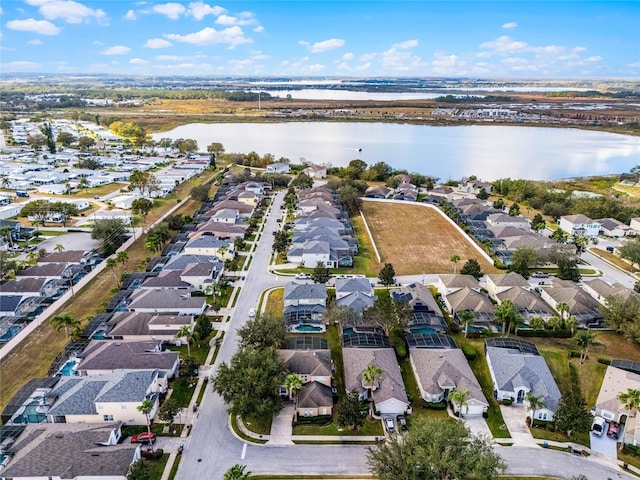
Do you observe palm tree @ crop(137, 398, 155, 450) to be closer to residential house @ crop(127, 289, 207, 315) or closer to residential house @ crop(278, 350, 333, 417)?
residential house @ crop(278, 350, 333, 417)

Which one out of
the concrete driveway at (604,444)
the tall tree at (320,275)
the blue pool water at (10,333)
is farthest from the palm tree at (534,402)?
the blue pool water at (10,333)

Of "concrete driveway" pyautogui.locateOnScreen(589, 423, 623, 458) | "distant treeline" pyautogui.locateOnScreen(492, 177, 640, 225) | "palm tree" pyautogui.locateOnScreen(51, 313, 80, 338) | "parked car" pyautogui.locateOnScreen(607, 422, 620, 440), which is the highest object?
"distant treeline" pyautogui.locateOnScreen(492, 177, 640, 225)

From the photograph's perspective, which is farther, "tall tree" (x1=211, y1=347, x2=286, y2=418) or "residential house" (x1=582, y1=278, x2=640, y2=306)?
"residential house" (x1=582, y1=278, x2=640, y2=306)

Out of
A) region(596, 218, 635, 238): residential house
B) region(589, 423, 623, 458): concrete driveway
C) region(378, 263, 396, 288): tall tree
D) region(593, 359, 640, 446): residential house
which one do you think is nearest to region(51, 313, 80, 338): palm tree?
region(378, 263, 396, 288): tall tree

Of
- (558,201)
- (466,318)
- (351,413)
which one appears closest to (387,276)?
(466,318)

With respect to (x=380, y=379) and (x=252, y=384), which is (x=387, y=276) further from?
(x=252, y=384)

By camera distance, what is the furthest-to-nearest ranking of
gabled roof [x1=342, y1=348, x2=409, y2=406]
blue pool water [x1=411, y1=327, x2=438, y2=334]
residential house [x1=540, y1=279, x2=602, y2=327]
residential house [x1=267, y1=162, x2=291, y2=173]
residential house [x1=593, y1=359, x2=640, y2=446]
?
residential house [x1=267, y1=162, x2=291, y2=173]
residential house [x1=540, y1=279, x2=602, y2=327]
blue pool water [x1=411, y1=327, x2=438, y2=334]
gabled roof [x1=342, y1=348, x2=409, y2=406]
residential house [x1=593, y1=359, x2=640, y2=446]

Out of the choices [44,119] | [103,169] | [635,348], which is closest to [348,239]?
[635,348]
